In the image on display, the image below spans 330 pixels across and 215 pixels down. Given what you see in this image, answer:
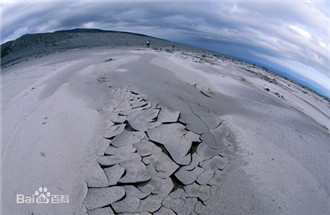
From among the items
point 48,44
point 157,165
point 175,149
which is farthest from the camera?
point 48,44

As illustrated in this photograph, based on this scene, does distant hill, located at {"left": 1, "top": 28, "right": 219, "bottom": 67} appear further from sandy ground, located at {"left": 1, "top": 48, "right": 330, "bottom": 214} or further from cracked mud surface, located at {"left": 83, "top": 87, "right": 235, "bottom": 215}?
cracked mud surface, located at {"left": 83, "top": 87, "right": 235, "bottom": 215}

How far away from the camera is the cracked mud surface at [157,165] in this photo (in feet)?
6.73

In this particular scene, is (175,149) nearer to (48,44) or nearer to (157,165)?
(157,165)

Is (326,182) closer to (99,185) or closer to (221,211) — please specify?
(221,211)

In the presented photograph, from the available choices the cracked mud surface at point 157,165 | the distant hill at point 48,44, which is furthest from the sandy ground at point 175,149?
the distant hill at point 48,44

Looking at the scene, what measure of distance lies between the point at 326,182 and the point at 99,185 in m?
3.03

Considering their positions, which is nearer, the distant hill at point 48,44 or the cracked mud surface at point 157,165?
the cracked mud surface at point 157,165

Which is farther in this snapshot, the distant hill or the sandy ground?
the distant hill

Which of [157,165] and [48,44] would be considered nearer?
[157,165]

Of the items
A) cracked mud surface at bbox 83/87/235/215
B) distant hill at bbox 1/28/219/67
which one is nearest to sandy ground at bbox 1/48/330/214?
cracked mud surface at bbox 83/87/235/215

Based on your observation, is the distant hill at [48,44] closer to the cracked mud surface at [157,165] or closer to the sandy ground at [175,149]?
the sandy ground at [175,149]

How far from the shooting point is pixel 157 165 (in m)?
2.48

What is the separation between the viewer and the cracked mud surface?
6.73 feet

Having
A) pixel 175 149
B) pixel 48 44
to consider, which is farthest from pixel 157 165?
pixel 48 44
